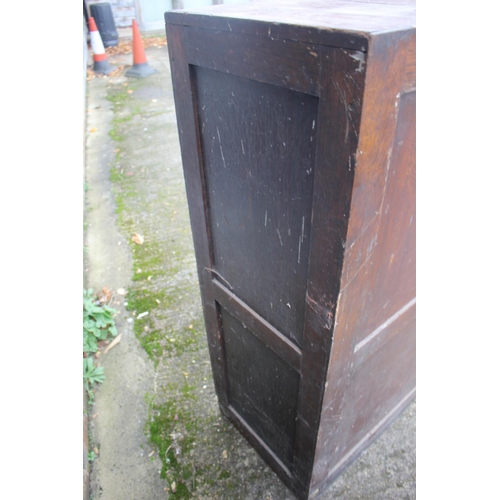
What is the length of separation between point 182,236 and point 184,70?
95.9 inches

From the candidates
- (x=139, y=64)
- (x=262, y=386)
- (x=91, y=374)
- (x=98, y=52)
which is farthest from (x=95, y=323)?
(x=98, y=52)

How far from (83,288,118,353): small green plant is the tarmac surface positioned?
0.08m

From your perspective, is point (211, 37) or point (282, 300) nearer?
point (211, 37)

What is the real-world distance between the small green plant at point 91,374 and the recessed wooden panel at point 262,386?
0.91 meters

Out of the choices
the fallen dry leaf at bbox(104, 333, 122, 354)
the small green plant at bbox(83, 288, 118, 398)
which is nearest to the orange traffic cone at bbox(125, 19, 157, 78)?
the small green plant at bbox(83, 288, 118, 398)

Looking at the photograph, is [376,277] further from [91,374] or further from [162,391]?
[91,374]

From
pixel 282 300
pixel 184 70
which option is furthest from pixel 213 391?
pixel 184 70

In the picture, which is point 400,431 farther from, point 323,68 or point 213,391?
point 323,68

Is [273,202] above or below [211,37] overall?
below

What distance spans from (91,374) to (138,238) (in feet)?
4.68

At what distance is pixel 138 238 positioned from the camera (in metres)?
3.55

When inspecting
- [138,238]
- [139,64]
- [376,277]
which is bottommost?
[138,238]

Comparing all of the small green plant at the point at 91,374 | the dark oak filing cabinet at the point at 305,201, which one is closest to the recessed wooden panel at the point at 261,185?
the dark oak filing cabinet at the point at 305,201

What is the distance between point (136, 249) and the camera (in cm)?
345
